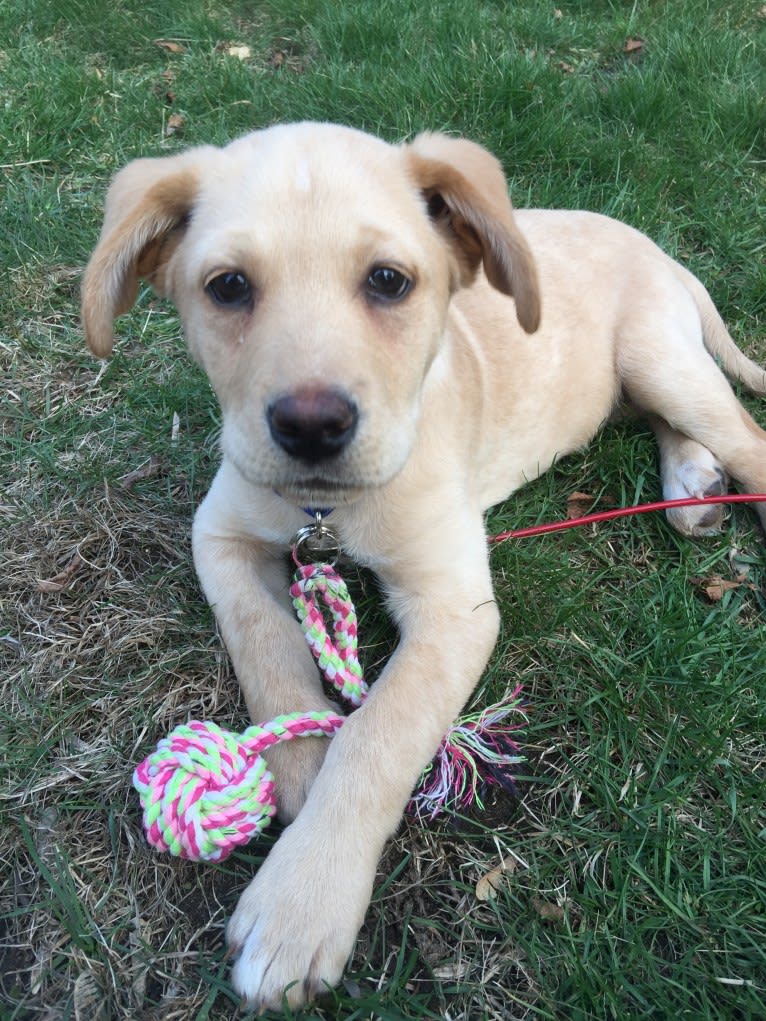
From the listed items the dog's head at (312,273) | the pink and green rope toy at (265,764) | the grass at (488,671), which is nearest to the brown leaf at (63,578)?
the grass at (488,671)

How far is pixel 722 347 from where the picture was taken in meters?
3.87

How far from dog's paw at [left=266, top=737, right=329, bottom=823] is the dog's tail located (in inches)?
110

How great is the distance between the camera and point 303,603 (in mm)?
2615

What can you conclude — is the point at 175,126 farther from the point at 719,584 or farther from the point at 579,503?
the point at 719,584

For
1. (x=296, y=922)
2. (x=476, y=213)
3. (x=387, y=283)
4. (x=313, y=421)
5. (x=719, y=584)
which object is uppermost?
(x=476, y=213)

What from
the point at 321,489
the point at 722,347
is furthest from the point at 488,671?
the point at 722,347

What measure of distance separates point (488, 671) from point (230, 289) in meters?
1.48

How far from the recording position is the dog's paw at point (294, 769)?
7.11 ft

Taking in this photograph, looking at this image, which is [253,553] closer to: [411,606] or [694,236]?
[411,606]

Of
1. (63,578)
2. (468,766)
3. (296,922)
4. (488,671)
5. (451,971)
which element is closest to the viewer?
(296,922)

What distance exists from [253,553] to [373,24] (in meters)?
5.00

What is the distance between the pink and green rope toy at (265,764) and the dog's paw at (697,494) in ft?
3.61

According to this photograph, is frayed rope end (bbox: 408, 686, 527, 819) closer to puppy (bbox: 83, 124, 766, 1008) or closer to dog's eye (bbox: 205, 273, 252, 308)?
puppy (bbox: 83, 124, 766, 1008)

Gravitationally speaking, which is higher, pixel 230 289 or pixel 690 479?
pixel 230 289
